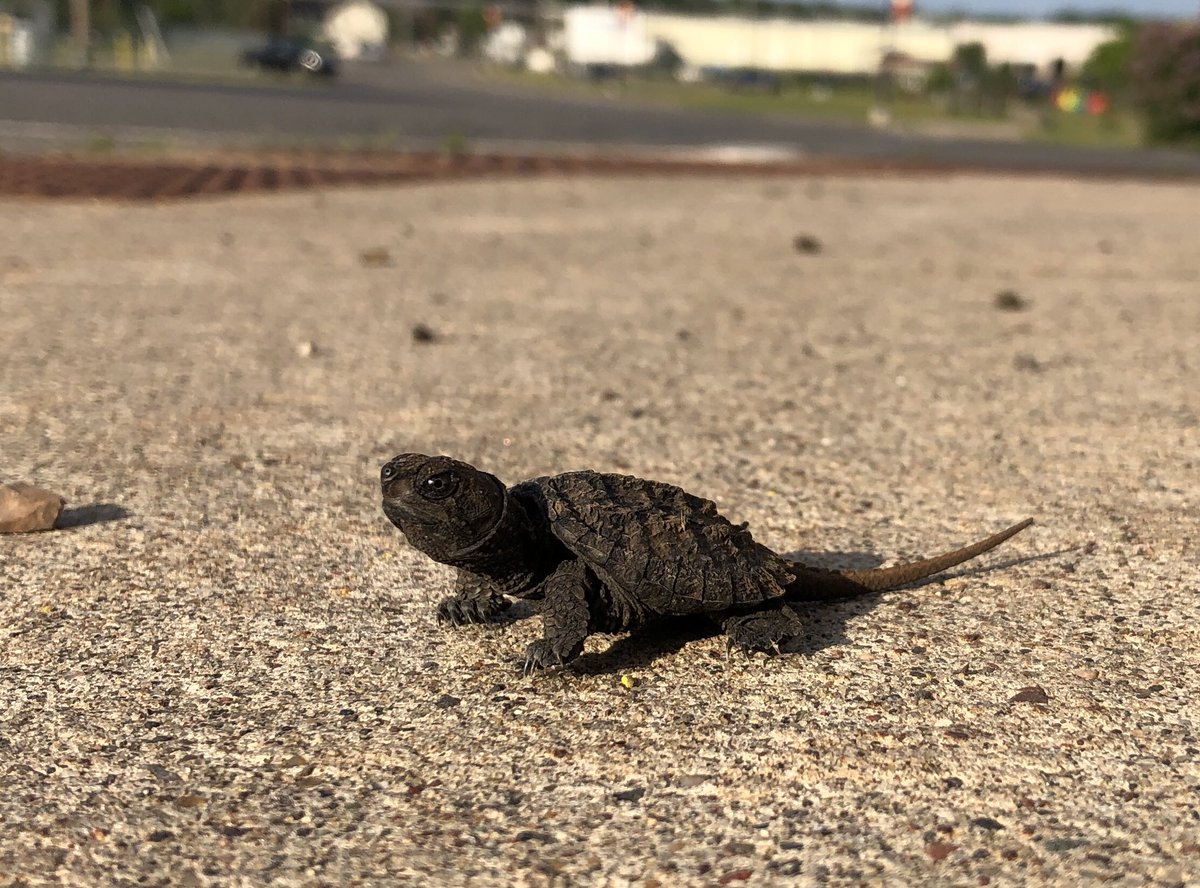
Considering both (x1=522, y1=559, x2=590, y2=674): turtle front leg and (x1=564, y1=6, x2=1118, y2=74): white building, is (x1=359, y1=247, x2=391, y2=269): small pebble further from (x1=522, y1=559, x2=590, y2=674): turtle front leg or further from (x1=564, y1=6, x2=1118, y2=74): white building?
(x1=564, y1=6, x2=1118, y2=74): white building

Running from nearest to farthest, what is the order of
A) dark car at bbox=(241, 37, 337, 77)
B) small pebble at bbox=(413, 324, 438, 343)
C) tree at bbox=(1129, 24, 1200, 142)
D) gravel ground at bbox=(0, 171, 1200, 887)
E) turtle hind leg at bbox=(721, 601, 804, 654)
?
gravel ground at bbox=(0, 171, 1200, 887) → turtle hind leg at bbox=(721, 601, 804, 654) → small pebble at bbox=(413, 324, 438, 343) → tree at bbox=(1129, 24, 1200, 142) → dark car at bbox=(241, 37, 337, 77)

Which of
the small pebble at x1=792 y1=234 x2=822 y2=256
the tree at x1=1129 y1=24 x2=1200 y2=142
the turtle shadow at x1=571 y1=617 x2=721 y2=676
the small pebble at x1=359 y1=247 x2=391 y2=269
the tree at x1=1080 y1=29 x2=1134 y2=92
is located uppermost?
the tree at x1=1080 y1=29 x2=1134 y2=92

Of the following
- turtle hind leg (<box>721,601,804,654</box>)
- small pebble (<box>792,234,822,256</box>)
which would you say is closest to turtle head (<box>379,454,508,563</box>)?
turtle hind leg (<box>721,601,804,654</box>)

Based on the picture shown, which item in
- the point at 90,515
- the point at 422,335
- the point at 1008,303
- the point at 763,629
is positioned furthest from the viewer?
the point at 1008,303

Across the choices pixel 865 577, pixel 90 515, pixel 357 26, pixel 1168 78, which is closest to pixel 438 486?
pixel 865 577

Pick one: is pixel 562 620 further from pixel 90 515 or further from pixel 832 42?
pixel 832 42

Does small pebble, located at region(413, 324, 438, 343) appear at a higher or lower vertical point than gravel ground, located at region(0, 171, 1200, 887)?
higher
